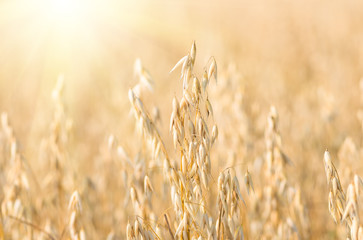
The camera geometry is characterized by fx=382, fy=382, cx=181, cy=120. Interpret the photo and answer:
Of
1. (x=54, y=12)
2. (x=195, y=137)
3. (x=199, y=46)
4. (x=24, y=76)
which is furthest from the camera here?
(x=54, y=12)

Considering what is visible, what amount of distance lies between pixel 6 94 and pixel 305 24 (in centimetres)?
445

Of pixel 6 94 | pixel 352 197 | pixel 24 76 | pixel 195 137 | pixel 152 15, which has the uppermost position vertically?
pixel 152 15

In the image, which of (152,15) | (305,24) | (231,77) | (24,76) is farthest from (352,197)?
(152,15)

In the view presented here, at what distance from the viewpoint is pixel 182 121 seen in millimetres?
1303

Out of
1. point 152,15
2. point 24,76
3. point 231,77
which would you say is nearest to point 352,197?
point 231,77

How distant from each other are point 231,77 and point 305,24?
3.81 meters

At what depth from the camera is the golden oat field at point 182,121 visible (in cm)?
135

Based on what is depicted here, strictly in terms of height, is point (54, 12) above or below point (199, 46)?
above

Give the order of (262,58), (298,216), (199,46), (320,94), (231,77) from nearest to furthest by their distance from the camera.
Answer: (298,216)
(231,77)
(320,94)
(262,58)
(199,46)

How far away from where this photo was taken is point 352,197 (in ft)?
4.31

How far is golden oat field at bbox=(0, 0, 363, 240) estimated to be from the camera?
4.44 feet

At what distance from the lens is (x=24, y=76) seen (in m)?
6.07

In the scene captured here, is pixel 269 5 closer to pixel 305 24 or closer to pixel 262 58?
pixel 305 24

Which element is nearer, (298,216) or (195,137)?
(195,137)
